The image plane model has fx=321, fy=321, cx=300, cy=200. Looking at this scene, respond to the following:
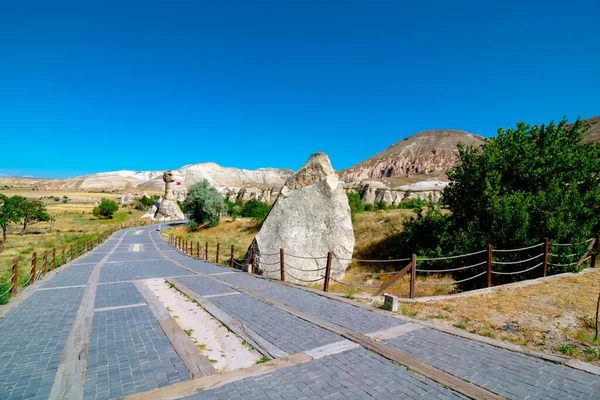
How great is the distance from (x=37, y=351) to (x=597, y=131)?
247 feet

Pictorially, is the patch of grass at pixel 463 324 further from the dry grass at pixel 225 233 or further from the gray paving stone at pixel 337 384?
the dry grass at pixel 225 233

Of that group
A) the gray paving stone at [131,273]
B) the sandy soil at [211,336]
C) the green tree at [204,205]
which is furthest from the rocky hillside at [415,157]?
the sandy soil at [211,336]

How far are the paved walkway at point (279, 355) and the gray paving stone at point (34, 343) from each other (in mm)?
19

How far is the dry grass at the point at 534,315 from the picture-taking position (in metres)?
5.44

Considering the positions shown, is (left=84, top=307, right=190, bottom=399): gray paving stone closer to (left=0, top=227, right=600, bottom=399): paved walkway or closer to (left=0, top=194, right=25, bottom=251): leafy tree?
(left=0, top=227, right=600, bottom=399): paved walkway

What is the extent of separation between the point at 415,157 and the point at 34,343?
140113mm

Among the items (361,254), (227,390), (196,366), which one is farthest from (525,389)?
(361,254)

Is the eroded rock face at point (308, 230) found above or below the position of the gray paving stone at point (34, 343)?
above

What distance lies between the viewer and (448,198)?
14359mm

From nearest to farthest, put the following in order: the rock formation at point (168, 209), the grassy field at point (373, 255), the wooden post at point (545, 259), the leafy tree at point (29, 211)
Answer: the wooden post at point (545, 259) → the grassy field at point (373, 255) → the leafy tree at point (29, 211) → the rock formation at point (168, 209)

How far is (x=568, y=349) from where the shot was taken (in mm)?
5016

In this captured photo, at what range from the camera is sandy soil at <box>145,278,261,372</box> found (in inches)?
193

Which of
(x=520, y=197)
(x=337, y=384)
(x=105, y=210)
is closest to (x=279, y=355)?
(x=337, y=384)

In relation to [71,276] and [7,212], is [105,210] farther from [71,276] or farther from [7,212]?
[71,276]
